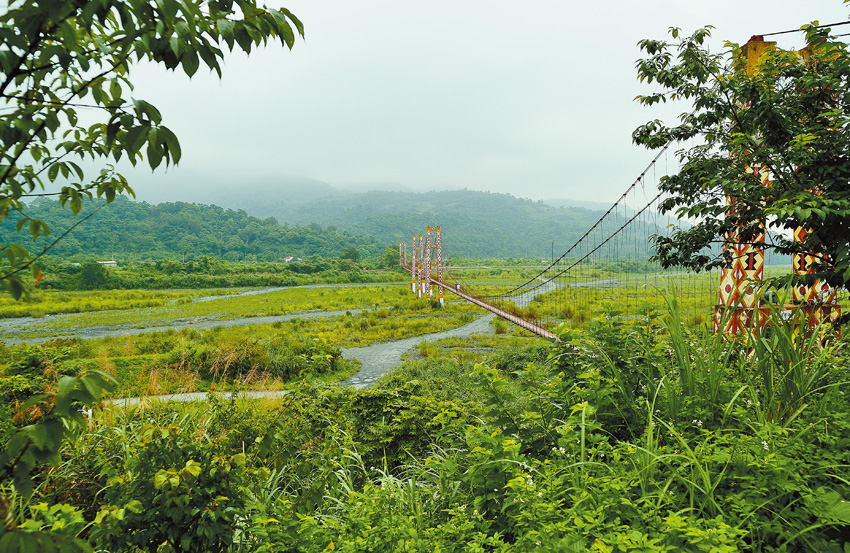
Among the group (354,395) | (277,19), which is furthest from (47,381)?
(277,19)

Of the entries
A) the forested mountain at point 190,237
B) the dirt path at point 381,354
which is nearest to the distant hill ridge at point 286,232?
the forested mountain at point 190,237

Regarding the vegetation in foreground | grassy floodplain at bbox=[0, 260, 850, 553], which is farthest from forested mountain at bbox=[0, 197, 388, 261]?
the vegetation in foreground

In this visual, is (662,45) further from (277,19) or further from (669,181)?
(277,19)

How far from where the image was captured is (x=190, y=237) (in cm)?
7256

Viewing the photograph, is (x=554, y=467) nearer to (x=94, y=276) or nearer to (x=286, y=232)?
(x=94, y=276)

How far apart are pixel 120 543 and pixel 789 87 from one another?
4.51 meters

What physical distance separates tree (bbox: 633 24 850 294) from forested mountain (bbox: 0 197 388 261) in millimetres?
61013

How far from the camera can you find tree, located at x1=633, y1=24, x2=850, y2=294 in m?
2.15

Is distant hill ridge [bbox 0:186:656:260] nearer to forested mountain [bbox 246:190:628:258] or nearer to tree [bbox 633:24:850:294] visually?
forested mountain [bbox 246:190:628:258]

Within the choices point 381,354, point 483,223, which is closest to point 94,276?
point 381,354

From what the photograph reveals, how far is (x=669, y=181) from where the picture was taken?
3805 millimetres

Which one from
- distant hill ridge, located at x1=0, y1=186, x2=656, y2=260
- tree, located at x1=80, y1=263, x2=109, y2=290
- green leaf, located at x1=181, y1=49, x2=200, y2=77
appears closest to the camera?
green leaf, located at x1=181, y1=49, x2=200, y2=77

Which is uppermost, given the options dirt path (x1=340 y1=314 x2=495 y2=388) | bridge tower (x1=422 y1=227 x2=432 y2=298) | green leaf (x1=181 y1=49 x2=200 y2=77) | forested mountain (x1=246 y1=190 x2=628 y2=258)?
forested mountain (x1=246 y1=190 x2=628 y2=258)

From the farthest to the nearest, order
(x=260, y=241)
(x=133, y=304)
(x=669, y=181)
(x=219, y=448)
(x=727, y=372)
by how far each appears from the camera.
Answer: (x=260, y=241) → (x=133, y=304) → (x=669, y=181) → (x=727, y=372) → (x=219, y=448)
